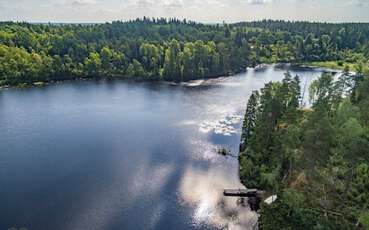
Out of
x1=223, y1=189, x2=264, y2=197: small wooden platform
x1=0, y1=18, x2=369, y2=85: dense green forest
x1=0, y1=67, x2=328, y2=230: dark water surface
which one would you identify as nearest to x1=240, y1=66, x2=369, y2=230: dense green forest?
x1=223, y1=189, x2=264, y2=197: small wooden platform

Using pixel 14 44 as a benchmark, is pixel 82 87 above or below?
below

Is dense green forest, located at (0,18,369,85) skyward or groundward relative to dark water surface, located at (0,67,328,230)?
skyward

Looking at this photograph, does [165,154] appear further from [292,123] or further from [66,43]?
[66,43]

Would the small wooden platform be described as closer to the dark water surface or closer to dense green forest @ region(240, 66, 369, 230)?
the dark water surface

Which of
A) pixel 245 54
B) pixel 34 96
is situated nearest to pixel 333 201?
pixel 34 96

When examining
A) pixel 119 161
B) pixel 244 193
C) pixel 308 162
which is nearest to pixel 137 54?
pixel 119 161

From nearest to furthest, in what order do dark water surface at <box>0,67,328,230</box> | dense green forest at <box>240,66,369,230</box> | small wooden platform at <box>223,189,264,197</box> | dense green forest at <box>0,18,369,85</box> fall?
dense green forest at <box>240,66,369,230</box>
dark water surface at <box>0,67,328,230</box>
small wooden platform at <box>223,189,264,197</box>
dense green forest at <box>0,18,369,85</box>
